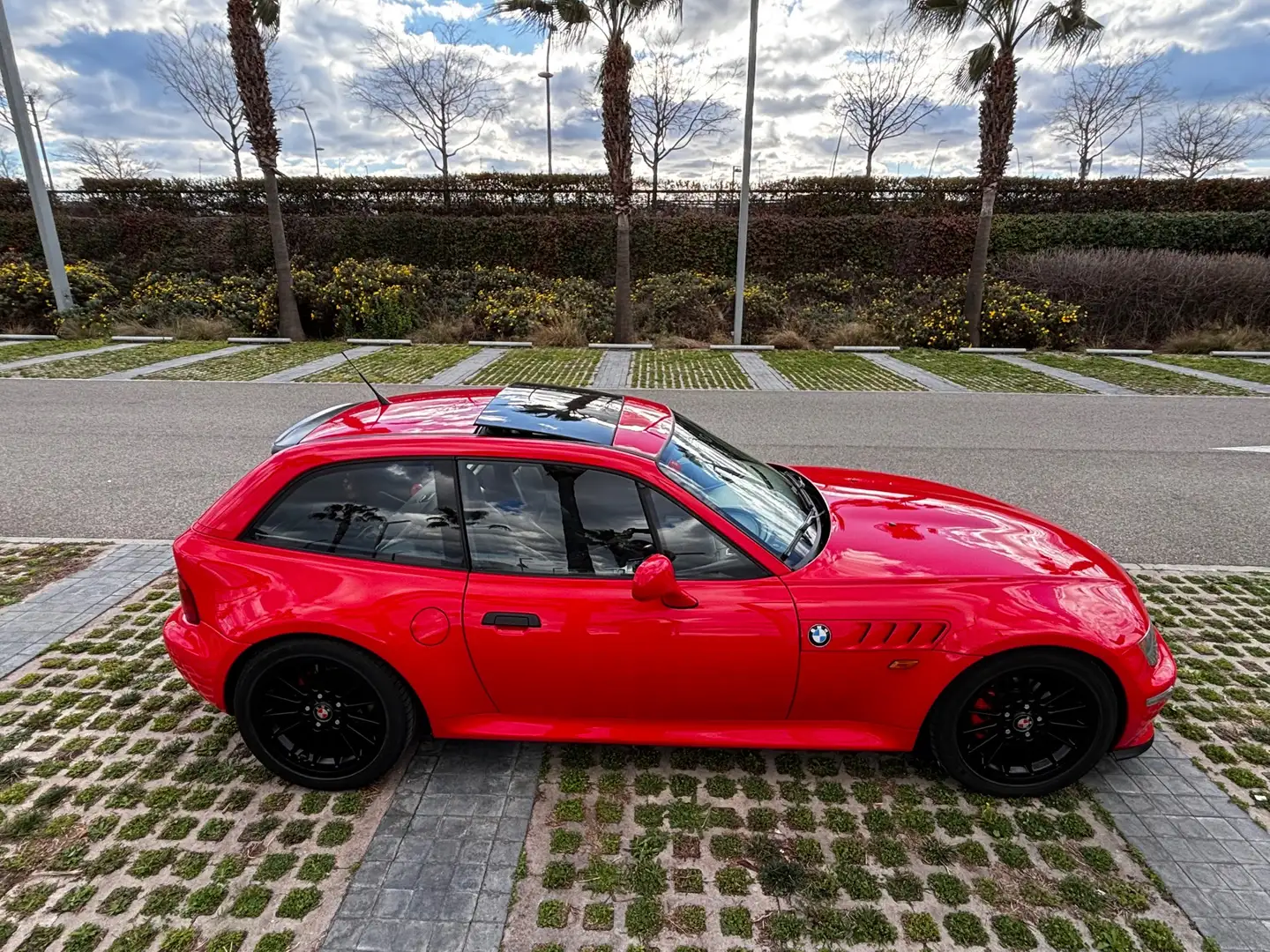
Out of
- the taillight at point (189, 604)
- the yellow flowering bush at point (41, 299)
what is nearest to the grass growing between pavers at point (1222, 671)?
the taillight at point (189, 604)

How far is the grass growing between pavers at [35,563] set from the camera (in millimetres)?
4312

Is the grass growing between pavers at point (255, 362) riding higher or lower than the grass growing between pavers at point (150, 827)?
higher

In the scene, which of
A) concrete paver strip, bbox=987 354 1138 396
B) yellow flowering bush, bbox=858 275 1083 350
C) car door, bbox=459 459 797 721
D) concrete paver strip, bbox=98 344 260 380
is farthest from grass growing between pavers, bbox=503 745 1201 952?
yellow flowering bush, bbox=858 275 1083 350

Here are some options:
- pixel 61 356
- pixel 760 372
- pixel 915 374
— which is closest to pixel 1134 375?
pixel 915 374

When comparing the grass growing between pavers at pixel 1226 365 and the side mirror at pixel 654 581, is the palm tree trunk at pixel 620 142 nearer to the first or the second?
the grass growing between pavers at pixel 1226 365

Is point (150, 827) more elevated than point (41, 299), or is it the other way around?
point (41, 299)

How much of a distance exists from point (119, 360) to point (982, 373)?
1626 centimetres

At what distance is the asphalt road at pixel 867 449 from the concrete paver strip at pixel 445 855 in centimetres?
377

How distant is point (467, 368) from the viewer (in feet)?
41.1

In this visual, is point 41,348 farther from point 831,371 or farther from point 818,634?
point 818,634

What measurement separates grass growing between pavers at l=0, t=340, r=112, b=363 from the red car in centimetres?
1462

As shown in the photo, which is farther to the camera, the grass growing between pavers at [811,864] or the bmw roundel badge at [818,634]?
the bmw roundel badge at [818,634]

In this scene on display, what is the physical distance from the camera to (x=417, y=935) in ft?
6.95

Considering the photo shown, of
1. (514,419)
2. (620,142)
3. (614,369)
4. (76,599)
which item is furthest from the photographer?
(620,142)
